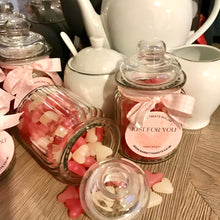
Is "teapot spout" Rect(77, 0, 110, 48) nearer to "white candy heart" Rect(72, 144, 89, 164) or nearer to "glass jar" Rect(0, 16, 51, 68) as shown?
"glass jar" Rect(0, 16, 51, 68)

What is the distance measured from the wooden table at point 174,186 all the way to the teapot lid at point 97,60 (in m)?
0.17

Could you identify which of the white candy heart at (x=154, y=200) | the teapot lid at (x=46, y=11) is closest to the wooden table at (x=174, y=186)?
the white candy heart at (x=154, y=200)

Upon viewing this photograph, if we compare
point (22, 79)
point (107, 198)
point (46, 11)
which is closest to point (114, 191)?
point (107, 198)

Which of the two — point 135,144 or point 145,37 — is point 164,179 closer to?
point 135,144

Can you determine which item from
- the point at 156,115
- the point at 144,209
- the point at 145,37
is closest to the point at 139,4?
the point at 145,37

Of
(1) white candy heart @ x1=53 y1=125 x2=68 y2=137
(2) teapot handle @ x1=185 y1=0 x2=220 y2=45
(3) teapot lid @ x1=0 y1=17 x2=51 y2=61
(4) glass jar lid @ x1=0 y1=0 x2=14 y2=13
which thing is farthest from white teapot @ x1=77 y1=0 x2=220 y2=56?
(4) glass jar lid @ x1=0 y1=0 x2=14 y2=13

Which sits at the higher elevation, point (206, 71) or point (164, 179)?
point (206, 71)

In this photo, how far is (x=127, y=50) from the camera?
1.70 ft

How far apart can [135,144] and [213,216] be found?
5.6 inches

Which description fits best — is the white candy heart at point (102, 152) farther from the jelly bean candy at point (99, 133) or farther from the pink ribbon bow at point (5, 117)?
the pink ribbon bow at point (5, 117)

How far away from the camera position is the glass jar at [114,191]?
0.35 meters

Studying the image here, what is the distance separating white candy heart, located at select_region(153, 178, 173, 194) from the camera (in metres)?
0.40

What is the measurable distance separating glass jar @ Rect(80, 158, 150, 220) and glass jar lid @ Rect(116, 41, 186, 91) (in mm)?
115

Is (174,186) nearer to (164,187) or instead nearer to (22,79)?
(164,187)
